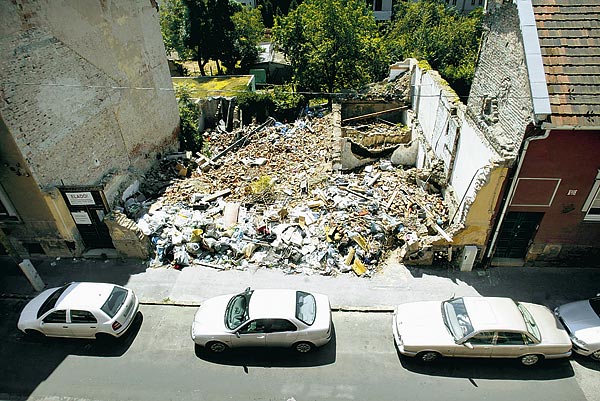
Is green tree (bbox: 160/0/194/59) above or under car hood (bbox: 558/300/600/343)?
above

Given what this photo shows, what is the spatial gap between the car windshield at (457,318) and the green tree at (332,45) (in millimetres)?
18212

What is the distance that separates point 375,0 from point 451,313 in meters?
45.0

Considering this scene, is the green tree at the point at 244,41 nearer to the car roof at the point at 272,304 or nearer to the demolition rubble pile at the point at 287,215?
the demolition rubble pile at the point at 287,215

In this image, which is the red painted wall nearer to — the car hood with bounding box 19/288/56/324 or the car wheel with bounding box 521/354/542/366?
the car wheel with bounding box 521/354/542/366

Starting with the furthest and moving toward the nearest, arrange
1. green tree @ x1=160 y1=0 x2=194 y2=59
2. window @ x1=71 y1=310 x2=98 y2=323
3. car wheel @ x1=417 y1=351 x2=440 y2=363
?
green tree @ x1=160 y1=0 x2=194 y2=59
window @ x1=71 y1=310 x2=98 y2=323
car wheel @ x1=417 y1=351 x2=440 y2=363

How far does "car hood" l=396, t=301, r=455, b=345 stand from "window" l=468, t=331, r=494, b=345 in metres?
0.50

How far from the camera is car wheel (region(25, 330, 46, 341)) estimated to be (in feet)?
34.4

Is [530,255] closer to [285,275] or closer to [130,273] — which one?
[285,275]

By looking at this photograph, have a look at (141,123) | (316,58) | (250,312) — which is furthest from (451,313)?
(316,58)

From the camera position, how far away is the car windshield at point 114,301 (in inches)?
403

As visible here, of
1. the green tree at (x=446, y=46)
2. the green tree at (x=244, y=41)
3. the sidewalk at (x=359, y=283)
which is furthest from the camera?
the green tree at (x=244, y=41)

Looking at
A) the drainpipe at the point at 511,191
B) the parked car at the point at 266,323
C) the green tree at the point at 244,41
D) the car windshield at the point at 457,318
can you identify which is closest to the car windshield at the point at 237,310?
the parked car at the point at 266,323

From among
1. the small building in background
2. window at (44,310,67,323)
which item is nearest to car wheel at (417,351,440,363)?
window at (44,310,67,323)

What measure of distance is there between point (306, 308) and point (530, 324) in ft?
18.8
